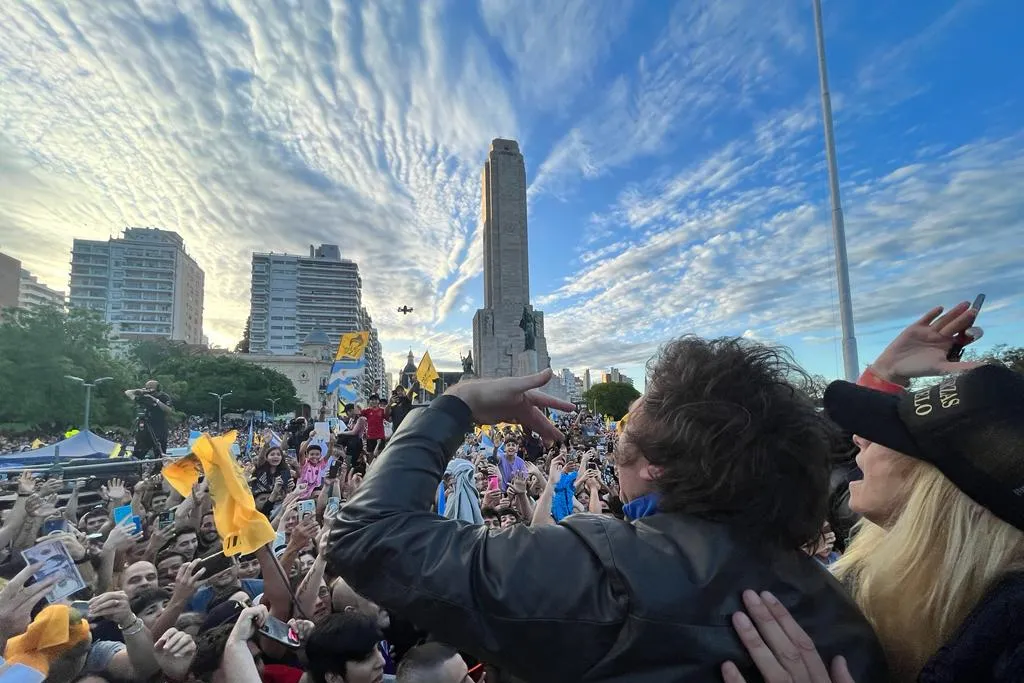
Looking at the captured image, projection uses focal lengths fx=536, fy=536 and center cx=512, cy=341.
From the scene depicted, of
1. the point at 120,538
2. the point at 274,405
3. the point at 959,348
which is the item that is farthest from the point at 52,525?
the point at 274,405

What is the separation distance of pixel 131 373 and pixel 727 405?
141ft

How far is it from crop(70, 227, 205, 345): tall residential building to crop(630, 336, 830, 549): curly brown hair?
125797 mm

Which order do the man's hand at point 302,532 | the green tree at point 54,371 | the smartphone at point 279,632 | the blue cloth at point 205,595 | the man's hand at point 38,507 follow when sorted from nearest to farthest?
1. the smartphone at point 279,632
2. the man's hand at point 302,532
3. the blue cloth at point 205,595
4. the man's hand at point 38,507
5. the green tree at point 54,371

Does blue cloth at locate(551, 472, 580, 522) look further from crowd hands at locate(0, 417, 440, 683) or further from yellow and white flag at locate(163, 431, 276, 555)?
yellow and white flag at locate(163, 431, 276, 555)

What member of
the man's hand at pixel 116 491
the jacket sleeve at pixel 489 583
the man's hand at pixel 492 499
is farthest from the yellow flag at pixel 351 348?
the jacket sleeve at pixel 489 583

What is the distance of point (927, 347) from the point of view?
1977 mm

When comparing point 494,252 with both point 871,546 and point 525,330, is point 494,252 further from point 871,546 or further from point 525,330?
point 871,546

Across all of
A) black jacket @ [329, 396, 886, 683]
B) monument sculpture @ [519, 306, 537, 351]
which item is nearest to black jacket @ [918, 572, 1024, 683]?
black jacket @ [329, 396, 886, 683]

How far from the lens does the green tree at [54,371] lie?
1120 inches

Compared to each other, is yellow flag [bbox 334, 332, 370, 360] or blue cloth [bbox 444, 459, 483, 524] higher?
yellow flag [bbox 334, 332, 370, 360]

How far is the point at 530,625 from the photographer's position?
3.20ft

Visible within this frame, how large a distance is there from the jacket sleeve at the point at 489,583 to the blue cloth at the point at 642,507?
265 mm

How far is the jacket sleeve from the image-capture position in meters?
0.98

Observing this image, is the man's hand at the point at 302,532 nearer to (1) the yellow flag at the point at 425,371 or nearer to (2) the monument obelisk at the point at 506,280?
(1) the yellow flag at the point at 425,371
